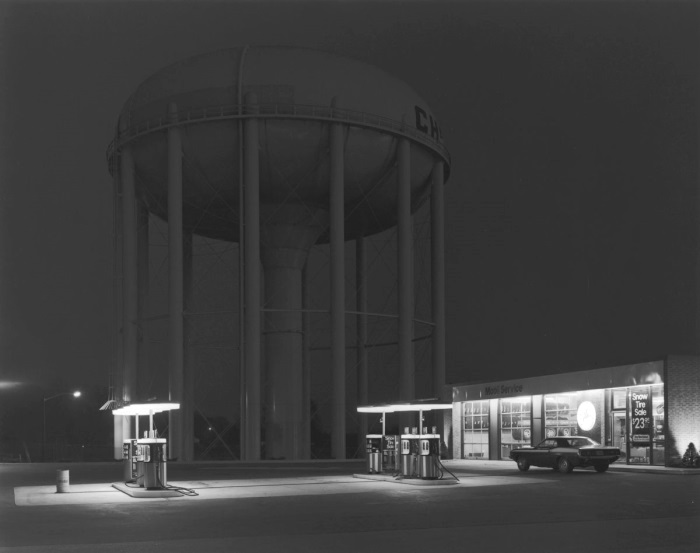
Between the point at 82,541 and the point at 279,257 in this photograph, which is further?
the point at 279,257

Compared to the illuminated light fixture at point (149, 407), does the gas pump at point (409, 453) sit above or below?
below

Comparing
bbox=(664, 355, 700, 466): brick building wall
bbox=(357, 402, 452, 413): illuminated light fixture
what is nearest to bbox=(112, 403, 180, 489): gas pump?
bbox=(357, 402, 452, 413): illuminated light fixture

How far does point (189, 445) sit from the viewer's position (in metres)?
40.9

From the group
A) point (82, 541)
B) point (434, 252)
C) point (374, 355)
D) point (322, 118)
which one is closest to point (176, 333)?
point (322, 118)

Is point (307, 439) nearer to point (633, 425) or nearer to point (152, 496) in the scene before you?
point (633, 425)

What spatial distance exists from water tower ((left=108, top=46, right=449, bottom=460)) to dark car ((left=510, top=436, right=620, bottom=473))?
5382 mm

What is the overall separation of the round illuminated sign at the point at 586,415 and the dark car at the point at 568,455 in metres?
5.72

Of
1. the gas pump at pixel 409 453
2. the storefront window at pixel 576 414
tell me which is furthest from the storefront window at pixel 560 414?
the gas pump at pixel 409 453

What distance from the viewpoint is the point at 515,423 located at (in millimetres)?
44062

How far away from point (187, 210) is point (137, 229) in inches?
102

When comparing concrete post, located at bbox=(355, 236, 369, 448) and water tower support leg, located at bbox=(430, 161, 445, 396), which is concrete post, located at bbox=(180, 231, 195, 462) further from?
water tower support leg, located at bbox=(430, 161, 445, 396)

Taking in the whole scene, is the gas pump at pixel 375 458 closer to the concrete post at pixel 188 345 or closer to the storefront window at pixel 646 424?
the storefront window at pixel 646 424

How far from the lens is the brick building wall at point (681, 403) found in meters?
33.8

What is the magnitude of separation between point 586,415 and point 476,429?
368 inches
